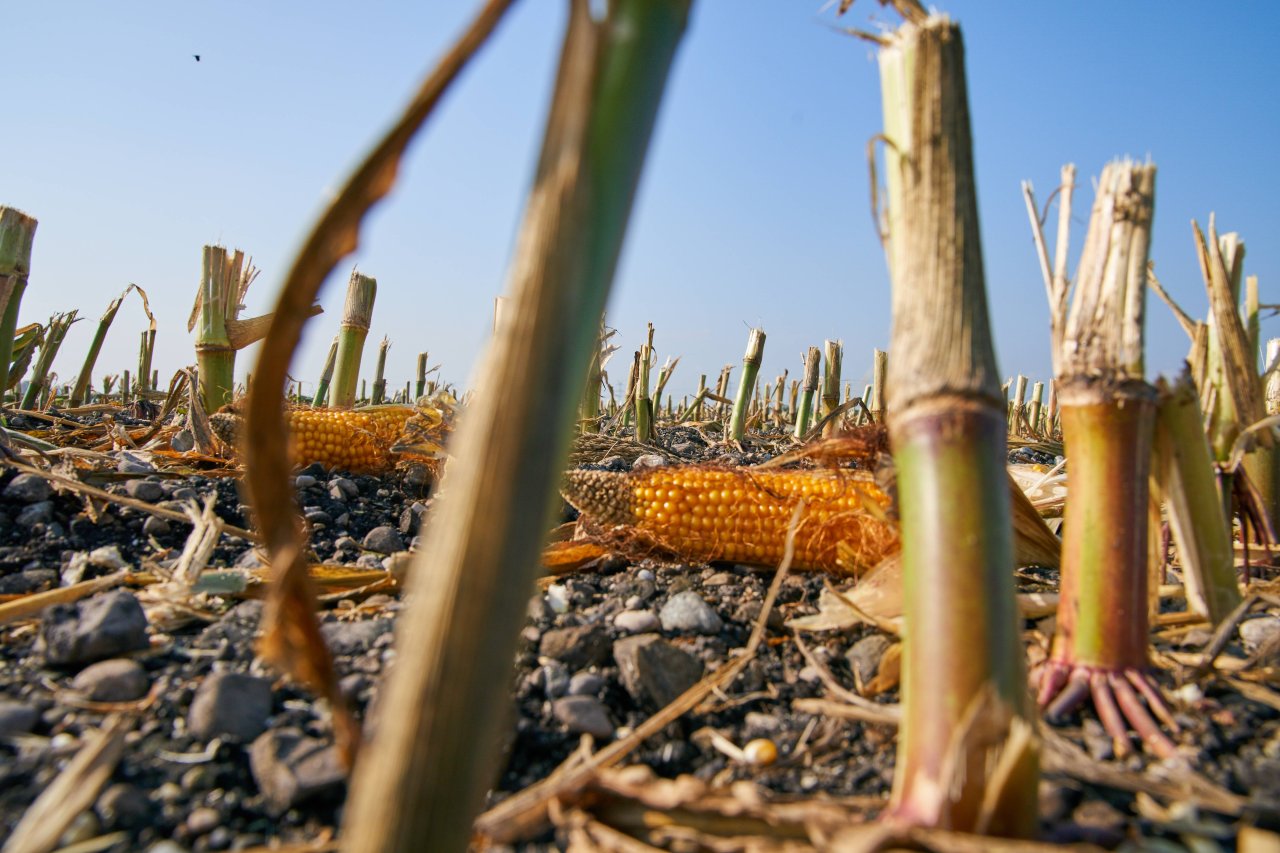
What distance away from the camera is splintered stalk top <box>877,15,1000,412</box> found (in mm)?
875

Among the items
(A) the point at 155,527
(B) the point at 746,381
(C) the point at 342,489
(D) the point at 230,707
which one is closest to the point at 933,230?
(D) the point at 230,707

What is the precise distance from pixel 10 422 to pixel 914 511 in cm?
657

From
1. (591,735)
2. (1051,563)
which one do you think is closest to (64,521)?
(591,735)

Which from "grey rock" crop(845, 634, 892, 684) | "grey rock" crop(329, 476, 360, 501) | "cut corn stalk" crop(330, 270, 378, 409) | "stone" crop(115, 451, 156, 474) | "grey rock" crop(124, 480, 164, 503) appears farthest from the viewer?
"cut corn stalk" crop(330, 270, 378, 409)

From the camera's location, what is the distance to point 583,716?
4.47 feet

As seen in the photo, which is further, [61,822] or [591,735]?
[591,735]

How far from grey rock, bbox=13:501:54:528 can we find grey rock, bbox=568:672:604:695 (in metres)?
2.03

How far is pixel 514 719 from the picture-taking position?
1.31m

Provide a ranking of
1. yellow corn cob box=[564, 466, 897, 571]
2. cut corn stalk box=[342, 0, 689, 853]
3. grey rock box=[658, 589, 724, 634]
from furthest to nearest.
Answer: yellow corn cob box=[564, 466, 897, 571], grey rock box=[658, 589, 724, 634], cut corn stalk box=[342, 0, 689, 853]

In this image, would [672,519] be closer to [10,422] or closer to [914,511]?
[914,511]

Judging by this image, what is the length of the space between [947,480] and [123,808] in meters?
1.16

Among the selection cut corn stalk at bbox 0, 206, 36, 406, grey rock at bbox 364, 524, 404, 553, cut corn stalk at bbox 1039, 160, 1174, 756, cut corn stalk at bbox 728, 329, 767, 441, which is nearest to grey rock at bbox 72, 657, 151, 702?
grey rock at bbox 364, 524, 404, 553

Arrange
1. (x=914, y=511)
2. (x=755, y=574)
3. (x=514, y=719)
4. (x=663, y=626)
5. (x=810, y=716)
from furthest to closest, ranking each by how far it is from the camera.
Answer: (x=755, y=574) < (x=663, y=626) < (x=810, y=716) < (x=514, y=719) < (x=914, y=511)

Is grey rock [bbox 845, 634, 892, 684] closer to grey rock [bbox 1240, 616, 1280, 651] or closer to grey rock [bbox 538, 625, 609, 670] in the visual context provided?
grey rock [bbox 538, 625, 609, 670]
